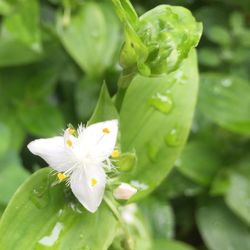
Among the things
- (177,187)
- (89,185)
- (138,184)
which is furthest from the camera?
(177,187)

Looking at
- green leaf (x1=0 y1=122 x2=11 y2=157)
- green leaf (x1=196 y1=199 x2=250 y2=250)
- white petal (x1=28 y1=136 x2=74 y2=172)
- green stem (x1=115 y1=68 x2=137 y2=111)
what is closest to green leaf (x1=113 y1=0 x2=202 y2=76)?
green stem (x1=115 y1=68 x2=137 y2=111)

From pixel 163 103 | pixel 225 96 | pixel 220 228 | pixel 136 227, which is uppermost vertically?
pixel 163 103

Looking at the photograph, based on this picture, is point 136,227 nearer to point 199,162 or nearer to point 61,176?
point 199,162

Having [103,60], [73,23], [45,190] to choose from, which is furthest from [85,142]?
[73,23]

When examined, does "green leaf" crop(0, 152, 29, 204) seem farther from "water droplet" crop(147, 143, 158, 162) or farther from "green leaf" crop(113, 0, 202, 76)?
"green leaf" crop(113, 0, 202, 76)

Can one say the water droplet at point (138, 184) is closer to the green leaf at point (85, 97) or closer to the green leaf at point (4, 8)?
the green leaf at point (85, 97)

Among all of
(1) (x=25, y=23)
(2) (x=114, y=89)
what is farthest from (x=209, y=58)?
(1) (x=25, y=23)
